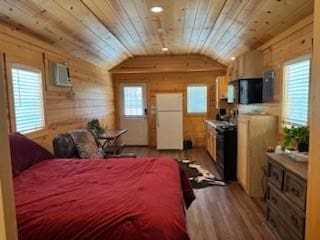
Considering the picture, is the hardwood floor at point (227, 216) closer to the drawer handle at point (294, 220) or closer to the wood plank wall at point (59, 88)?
the drawer handle at point (294, 220)

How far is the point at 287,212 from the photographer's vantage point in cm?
241

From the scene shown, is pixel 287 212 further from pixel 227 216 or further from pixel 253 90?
pixel 253 90

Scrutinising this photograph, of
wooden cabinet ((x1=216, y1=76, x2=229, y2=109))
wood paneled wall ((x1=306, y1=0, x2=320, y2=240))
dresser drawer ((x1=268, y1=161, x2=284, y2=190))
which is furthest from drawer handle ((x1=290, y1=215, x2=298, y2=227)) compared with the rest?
wooden cabinet ((x1=216, y1=76, x2=229, y2=109))

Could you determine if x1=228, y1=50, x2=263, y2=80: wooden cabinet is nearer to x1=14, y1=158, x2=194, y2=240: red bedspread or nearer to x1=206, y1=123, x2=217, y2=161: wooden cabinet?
x1=206, y1=123, x2=217, y2=161: wooden cabinet

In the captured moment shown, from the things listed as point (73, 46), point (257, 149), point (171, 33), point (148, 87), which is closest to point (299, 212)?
point (257, 149)

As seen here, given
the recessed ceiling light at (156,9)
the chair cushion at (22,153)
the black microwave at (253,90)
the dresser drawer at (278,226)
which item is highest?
the recessed ceiling light at (156,9)

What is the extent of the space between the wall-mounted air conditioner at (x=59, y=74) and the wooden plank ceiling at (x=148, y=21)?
333 millimetres

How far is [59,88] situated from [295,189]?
11.7 feet

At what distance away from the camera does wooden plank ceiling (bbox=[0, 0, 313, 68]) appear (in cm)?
278

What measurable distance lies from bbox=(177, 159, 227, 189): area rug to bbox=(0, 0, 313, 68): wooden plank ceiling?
88.9 inches

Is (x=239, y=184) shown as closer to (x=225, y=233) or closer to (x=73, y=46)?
(x=225, y=233)

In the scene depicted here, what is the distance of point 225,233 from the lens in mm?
2756

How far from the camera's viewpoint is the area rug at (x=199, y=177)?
4316 millimetres

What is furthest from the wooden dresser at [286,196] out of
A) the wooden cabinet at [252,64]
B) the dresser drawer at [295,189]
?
the wooden cabinet at [252,64]
